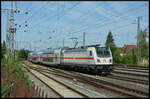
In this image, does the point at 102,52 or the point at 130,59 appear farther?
the point at 130,59

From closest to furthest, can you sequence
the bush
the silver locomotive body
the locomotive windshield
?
the silver locomotive body, the locomotive windshield, the bush

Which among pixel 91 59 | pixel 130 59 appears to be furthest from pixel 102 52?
pixel 130 59

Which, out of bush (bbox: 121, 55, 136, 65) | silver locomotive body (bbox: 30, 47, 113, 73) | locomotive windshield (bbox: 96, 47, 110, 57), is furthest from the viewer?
bush (bbox: 121, 55, 136, 65)

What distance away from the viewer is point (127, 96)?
984 centimetres

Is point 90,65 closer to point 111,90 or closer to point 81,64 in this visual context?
point 81,64

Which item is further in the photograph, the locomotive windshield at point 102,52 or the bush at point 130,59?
the bush at point 130,59

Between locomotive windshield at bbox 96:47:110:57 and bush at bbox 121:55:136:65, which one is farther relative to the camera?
bush at bbox 121:55:136:65

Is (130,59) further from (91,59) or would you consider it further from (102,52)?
(91,59)

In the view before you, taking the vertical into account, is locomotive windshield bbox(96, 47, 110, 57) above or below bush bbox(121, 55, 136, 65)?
above

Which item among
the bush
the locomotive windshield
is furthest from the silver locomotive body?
the bush

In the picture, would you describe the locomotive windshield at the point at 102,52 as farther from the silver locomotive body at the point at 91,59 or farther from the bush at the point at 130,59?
the bush at the point at 130,59

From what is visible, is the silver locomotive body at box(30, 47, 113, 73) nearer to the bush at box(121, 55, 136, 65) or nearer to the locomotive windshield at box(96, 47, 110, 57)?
the locomotive windshield at box(96, 47, 110, 57)

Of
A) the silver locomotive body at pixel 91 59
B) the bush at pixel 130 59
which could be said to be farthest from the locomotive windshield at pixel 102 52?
the bush at pixel 130 59

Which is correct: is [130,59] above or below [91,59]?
below
